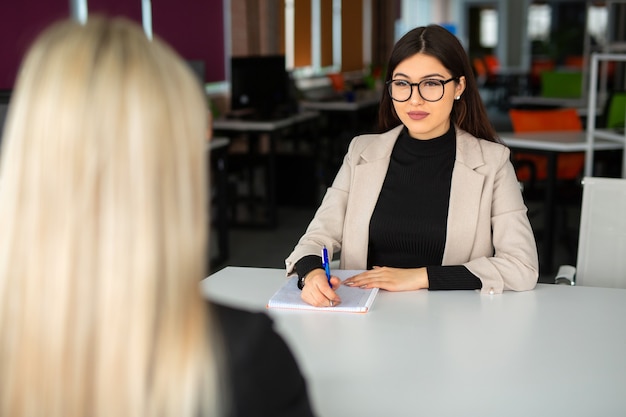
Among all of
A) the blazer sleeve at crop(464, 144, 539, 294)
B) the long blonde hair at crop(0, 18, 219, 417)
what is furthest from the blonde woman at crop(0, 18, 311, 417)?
the blazer sleeve at crop(464, 144, 539, 294)

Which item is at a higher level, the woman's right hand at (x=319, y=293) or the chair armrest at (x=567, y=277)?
the woman's right hand at (x=319, y=293)

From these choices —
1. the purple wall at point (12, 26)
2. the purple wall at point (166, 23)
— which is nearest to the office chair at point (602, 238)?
the purple wall at point (166, 23)

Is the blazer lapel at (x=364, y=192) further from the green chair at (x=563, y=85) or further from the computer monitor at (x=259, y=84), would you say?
the green chair at (x=563, y=85)

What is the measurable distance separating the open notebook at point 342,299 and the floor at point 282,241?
2906 mm

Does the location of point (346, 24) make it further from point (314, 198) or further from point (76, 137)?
point (76, 137)

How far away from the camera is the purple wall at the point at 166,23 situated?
5.19 metres

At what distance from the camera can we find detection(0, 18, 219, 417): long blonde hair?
764 millimetres

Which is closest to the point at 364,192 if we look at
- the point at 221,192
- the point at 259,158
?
the point at 221,192

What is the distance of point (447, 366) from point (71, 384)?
2.87ft

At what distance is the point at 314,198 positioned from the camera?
6945mm

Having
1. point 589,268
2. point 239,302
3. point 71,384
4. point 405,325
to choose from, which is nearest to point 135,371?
point 71,384

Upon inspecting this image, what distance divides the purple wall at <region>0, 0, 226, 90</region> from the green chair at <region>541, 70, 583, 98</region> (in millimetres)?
3908

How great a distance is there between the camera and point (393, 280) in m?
1.96

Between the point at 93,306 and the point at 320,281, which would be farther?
the point at 320,281
